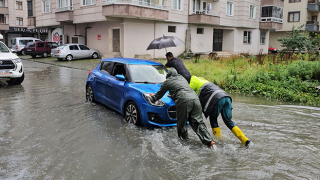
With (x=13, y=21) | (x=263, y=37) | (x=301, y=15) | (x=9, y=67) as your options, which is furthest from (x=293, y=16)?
(x=13, y=21)

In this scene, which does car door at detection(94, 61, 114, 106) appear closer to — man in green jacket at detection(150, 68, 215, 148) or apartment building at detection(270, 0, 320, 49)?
man in green jacket at detection(150, 68, 215, 148)

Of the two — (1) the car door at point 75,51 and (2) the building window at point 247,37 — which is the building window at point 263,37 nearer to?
(2) the building window at point 247,37

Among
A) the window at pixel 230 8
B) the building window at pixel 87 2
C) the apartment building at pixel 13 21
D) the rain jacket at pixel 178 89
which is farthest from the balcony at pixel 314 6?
the rain jacket at pixel 178 89

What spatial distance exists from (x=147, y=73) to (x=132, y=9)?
51.8 feet

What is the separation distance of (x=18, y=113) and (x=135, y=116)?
3.28 m

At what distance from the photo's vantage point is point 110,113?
761 centimetres

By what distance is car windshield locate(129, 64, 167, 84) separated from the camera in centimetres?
702

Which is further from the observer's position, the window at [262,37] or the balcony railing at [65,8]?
the window at [262,37]

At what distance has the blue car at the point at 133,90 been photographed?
6129 millimetres

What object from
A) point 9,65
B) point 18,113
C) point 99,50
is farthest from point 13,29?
point 18,113

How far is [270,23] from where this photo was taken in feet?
117

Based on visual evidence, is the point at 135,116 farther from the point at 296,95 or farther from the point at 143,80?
the point at 296,95

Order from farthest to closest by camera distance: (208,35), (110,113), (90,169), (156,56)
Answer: (208,35) < (156,56) < (110,113) < (90,169)

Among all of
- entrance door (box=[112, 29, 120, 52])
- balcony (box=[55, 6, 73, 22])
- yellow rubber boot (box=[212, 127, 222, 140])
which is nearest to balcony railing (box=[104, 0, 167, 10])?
entrance door (box=[112, 29, 120, 52])
